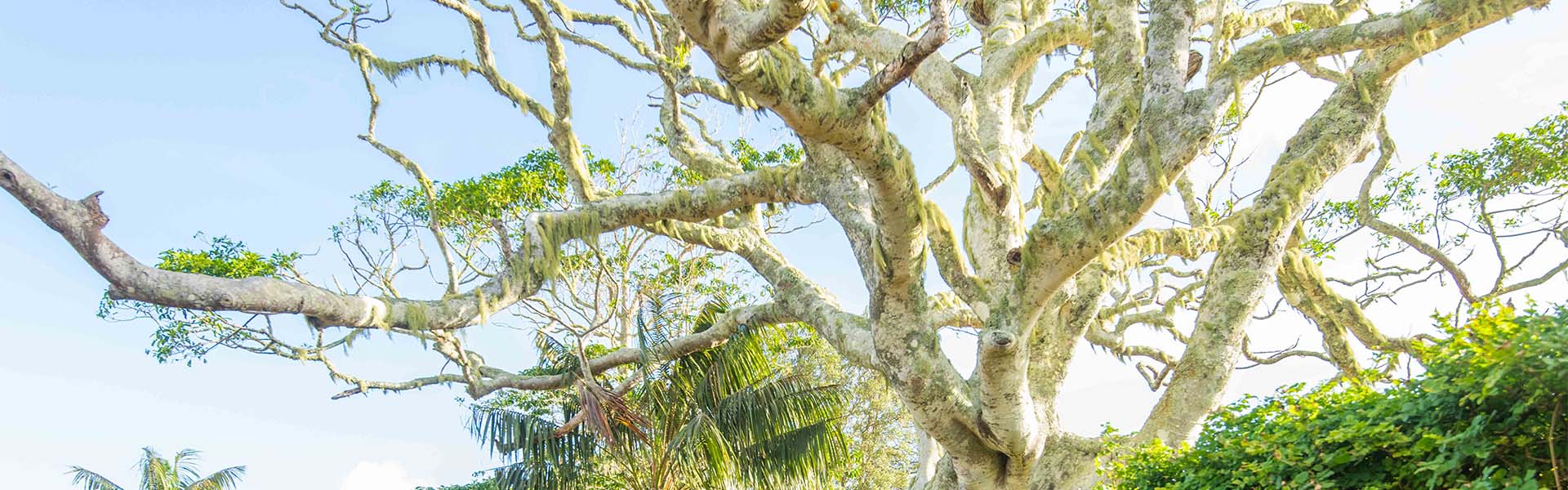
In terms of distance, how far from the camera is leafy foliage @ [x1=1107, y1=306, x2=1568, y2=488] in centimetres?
228

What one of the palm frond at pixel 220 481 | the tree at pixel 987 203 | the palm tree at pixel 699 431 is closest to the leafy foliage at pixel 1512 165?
the tree at pixel 987 203

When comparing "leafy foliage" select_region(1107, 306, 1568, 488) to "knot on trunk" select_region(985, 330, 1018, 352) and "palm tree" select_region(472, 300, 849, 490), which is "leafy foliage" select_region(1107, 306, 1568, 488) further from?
"palm tree" select_region(472, 300, 849, 490)

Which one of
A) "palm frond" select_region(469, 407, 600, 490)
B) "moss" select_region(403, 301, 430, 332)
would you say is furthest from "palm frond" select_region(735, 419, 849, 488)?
"moss" select_region(403, 301, 430, 332)

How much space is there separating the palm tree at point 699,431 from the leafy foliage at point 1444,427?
12.4ft

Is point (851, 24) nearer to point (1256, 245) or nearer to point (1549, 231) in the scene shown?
point (1256, 245)

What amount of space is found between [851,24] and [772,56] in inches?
145

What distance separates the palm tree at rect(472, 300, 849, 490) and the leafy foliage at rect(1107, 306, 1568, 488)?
3774mm

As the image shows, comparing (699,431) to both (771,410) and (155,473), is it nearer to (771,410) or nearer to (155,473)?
(771,410)

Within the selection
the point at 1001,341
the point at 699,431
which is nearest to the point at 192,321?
the point at 699,431

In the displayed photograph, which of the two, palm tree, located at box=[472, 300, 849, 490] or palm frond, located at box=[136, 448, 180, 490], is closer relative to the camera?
palm tree, located at box=[472, 300, 849, 490]

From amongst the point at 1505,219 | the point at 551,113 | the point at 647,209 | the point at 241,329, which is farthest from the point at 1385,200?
the point at 241,329

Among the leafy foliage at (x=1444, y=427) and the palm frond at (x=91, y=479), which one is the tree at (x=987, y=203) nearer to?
the leafy foliage at (x=1444, y=427)

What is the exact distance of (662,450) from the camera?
6.80m

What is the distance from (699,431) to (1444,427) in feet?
14.8
